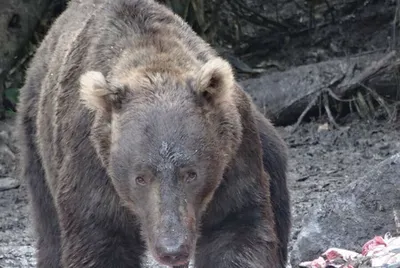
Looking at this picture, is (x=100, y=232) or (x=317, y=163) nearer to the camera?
(x=100, y=232)

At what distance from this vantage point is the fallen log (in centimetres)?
1200

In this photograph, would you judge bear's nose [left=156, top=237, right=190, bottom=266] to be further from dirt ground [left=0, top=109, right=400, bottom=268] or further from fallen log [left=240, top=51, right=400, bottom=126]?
fallen log [left=240, top=51, right=400, bottom=126]

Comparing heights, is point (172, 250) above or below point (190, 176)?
below

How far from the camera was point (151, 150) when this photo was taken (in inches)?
217

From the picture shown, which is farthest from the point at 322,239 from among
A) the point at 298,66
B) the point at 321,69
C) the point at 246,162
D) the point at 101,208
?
the point at 298,66

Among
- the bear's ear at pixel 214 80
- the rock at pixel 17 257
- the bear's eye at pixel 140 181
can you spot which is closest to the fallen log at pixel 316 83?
the rock at pixel 17 257

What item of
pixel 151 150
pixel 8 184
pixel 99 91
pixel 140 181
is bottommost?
pixel 8 184

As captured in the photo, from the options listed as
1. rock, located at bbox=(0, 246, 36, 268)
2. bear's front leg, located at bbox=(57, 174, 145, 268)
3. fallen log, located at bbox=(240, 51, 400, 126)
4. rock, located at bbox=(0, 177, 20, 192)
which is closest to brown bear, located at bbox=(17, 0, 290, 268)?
bear's front leg, located at bbox=(57, 174, 145, 268)

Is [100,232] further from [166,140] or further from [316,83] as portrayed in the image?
[316,83]

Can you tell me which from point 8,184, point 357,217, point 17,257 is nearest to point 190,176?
point 357,217

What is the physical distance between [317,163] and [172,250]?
630cm

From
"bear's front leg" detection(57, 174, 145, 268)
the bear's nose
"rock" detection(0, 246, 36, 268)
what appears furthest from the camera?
"rock" detection(0, 246, 36, 268)

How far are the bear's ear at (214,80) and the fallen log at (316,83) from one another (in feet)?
20.6

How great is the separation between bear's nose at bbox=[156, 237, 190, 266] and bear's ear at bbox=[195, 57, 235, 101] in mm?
904
